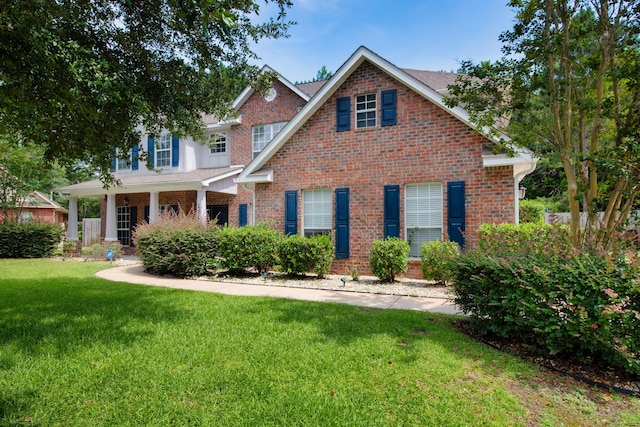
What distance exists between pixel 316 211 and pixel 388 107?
3889 mm

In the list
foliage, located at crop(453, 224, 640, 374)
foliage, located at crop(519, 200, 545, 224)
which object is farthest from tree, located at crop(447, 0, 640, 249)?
foliage, located at crop(519, 200, 545, 224)

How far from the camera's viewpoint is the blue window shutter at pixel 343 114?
11.2 m

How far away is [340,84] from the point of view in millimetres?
11242

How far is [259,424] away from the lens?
2967 millimetres

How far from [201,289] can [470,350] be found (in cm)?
630


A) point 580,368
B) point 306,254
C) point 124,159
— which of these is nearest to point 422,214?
point 306,254

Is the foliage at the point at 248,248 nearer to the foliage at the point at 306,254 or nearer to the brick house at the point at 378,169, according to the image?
the foliage at the point at 306,254

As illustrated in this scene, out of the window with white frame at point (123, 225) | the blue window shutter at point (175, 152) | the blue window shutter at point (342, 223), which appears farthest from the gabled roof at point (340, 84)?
the window with white frame at point (123, 225)

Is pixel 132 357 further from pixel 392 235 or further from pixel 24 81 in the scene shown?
pixel 392 235

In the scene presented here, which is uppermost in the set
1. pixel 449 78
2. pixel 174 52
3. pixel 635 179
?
pixel 449 78

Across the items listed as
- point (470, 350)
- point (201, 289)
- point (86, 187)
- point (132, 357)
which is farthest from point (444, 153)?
point (86, 187)

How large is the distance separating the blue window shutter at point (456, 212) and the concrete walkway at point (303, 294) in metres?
2.62

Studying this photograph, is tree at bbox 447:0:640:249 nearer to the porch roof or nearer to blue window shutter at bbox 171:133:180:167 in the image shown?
the porch roof

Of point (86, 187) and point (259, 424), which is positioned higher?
point (86, 187)
